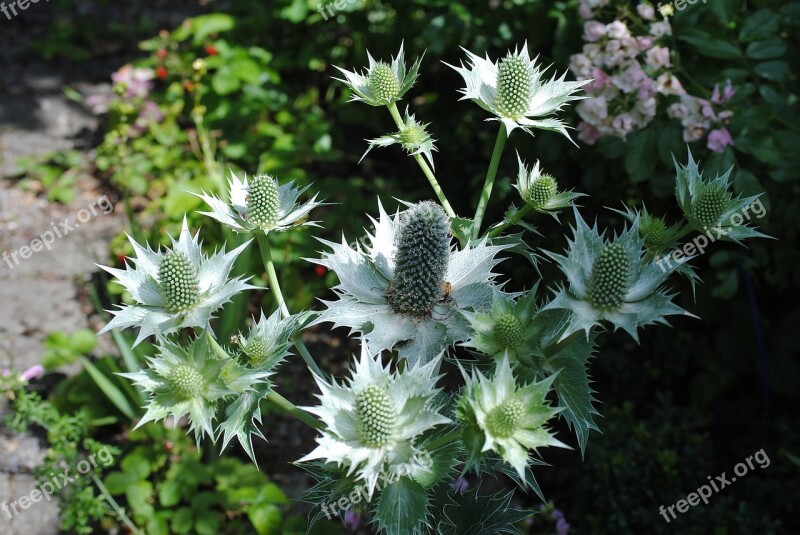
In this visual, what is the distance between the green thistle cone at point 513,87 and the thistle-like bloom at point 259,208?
0.45m

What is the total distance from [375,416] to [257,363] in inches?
12.6

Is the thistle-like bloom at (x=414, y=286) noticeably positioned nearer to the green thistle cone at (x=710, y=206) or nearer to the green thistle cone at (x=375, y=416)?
the green thistle cone at (x=375, y=416)

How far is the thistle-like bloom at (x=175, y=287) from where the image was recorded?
4.56ft

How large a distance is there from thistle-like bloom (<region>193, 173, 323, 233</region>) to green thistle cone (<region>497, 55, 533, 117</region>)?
1.48ft

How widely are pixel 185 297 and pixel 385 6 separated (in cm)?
299

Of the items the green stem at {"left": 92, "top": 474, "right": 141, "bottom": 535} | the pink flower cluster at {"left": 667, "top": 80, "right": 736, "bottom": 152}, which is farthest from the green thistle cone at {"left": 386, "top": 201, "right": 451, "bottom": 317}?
the green stem at {"left": 92, "top": 474, "right": 141, "bottom": 535}

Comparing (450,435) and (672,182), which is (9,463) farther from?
(672,182)

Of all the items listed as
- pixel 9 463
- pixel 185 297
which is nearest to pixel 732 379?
pixel 185 297

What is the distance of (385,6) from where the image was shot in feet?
13.1

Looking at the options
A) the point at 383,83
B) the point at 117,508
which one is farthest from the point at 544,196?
the point at 117,508

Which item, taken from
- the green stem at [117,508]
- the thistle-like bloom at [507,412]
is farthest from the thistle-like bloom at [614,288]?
the green stem at [117,508]

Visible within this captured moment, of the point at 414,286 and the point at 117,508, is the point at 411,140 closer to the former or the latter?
the point at 414,286

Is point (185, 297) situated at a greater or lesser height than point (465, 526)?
greater

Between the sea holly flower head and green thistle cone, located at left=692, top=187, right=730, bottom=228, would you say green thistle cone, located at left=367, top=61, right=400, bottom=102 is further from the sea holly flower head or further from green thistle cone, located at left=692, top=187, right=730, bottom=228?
→ green thistle cone, located at left=692, top=187, right=730, bottom=228
